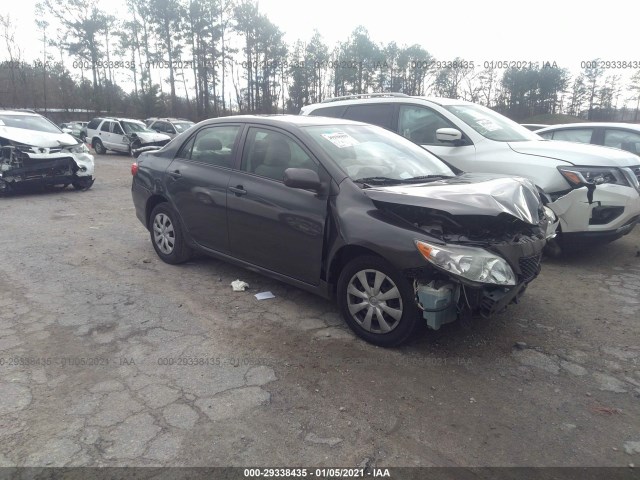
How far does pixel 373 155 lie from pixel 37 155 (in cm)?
855

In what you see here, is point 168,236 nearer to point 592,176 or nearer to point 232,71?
point 592,176

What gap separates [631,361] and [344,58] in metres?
42.3

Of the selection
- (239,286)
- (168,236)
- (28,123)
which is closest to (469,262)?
(239,286)

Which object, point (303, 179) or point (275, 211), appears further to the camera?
point (275, 211)

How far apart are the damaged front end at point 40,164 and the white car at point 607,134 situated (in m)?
9.97

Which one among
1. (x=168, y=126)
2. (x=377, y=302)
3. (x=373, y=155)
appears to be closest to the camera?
(x=377, y=302)

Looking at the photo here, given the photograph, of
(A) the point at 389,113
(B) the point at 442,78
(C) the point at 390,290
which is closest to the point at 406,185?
(C) the point at 390,290

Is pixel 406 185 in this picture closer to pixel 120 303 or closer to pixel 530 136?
pixel 120 303

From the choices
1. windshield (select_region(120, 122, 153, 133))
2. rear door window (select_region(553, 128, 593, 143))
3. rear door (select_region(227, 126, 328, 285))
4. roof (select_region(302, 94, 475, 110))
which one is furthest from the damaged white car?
windshield (select_region(120, 122, 153, 133))

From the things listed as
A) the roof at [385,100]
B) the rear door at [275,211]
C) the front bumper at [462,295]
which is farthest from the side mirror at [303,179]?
the roof at [385,100]

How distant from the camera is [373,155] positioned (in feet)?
14.6

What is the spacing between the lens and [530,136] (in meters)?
6.66

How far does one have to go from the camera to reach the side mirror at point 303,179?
12.8 ft

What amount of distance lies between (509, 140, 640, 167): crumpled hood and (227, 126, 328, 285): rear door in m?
3.12
